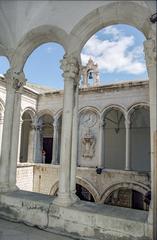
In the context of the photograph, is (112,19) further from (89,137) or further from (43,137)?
(43,137)

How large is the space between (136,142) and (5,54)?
45.6 feet

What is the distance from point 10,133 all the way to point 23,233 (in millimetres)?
2147

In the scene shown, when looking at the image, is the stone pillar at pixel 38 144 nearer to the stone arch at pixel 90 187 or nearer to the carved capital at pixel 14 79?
the stone arch at pixel 90 187

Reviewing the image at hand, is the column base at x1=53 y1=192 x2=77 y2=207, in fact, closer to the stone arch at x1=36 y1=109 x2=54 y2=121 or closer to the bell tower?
the stone arch at x1=36 y1=109 x2=54 y2=121

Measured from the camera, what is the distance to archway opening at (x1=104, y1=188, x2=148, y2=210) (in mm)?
13740

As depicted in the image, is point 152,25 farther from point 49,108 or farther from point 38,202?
point 49,108

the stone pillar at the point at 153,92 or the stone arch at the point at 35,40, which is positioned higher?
the stone arch at the point at 35,40

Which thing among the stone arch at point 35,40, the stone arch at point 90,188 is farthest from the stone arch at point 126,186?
the stone arch at point 35,40

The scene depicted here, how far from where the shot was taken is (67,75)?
167 inches

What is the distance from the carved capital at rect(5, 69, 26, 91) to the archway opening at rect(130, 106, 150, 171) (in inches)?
503

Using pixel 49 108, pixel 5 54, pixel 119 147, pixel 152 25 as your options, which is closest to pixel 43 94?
pixel 49 108

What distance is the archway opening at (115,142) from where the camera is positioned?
1731 cm

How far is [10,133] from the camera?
4.89m

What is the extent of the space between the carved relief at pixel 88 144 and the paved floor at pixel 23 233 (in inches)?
429
